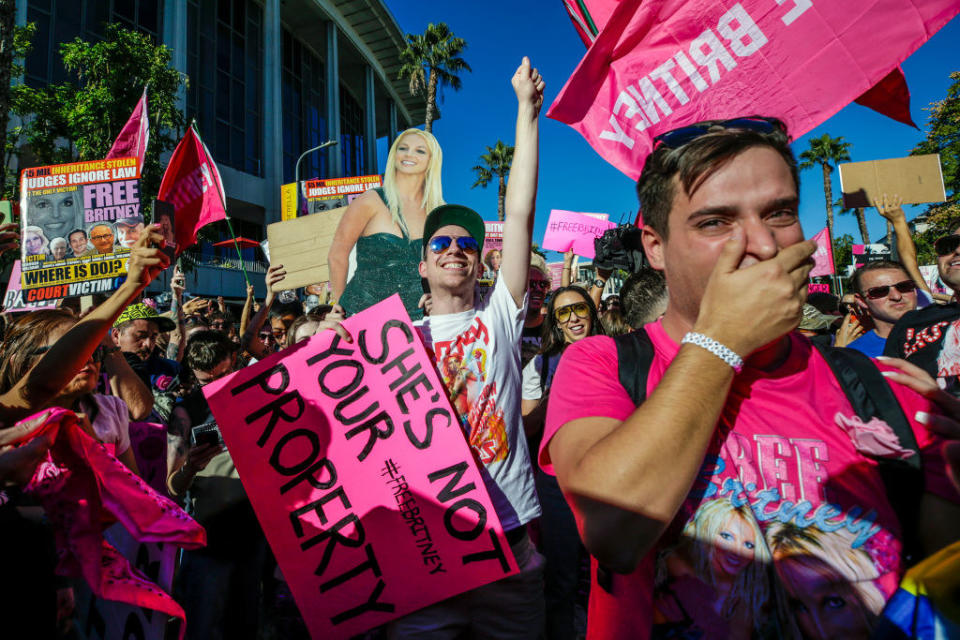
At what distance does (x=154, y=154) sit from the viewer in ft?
47.9

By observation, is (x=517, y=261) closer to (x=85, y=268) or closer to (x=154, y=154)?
(x=85, y=268)

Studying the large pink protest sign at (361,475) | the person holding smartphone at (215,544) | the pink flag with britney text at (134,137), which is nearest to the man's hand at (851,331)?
the large pink protest sign at (361,475)

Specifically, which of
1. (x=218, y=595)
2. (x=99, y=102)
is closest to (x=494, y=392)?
(x=218, y=595)

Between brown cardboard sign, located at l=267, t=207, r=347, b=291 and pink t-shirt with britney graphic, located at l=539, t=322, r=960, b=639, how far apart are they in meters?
2.59

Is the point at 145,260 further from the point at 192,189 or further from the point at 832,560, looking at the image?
the point at 192,189

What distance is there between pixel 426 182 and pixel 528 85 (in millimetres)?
890

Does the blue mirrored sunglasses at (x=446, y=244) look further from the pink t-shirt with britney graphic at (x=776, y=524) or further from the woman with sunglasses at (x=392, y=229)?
the pink t-shirt with britney graphic at (x=776, y=524)

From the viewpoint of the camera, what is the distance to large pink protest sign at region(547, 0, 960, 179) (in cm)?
213

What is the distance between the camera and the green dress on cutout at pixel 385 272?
2545 mm

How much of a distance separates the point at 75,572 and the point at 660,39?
10.6ft

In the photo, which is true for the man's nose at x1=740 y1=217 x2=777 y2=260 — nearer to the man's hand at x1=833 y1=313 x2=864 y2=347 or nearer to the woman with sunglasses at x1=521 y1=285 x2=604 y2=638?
the woman with sunglasses at x1=521 y1=285 x2=604 y2=638

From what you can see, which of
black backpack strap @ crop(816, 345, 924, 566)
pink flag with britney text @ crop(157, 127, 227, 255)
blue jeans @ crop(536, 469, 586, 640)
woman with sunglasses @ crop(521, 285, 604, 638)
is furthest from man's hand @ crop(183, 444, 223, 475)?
pink flag with britney text @ crop(157, 127, 227, 255)

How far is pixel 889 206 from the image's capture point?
3934 mm

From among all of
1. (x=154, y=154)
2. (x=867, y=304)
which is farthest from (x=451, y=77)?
(x=867, y=304)
